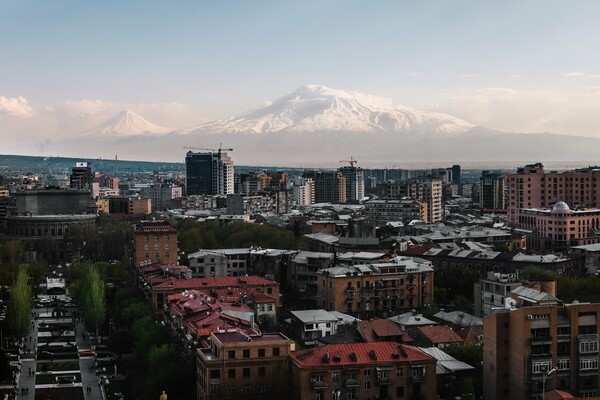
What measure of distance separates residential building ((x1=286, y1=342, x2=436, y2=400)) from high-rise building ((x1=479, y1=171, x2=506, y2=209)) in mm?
87761

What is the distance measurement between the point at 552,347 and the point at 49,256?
54.2 metres

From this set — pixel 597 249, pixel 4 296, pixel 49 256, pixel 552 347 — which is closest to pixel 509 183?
pixel 597 249

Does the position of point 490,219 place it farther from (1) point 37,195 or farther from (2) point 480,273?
(1) point 37,195

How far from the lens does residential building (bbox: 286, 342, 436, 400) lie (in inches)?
918

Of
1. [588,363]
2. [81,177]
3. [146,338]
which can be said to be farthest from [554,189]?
[81,177]

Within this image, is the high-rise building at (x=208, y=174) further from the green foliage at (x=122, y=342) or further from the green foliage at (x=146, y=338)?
the green foliage at (x=146, y=338)

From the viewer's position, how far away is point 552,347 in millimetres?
23750

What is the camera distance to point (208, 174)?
132m

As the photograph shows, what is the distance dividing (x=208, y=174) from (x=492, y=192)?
1678 inches

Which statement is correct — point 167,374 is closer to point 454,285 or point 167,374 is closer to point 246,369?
point 246,369

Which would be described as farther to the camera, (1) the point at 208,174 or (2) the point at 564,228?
(1) the point at 208,174

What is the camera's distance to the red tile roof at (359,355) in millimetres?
23656

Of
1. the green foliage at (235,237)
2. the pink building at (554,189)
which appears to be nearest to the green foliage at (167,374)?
the green foliage at (235,237)

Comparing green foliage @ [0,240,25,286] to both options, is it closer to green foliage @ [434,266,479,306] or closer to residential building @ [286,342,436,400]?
green foliage @ [434,266,479,306]
